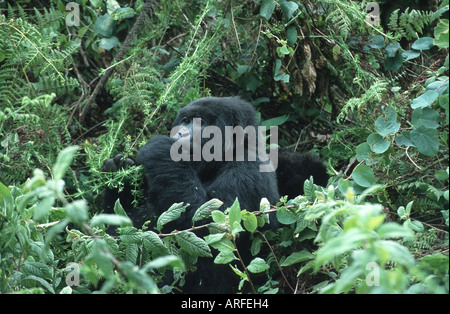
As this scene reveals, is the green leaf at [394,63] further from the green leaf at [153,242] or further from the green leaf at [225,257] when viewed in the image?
the green leaf at [153,242]

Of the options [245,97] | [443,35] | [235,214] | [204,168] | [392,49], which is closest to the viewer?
[443,35]

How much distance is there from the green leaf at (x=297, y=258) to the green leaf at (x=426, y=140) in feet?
2.60

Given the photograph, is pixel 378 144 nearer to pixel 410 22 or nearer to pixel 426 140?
pixel 426 140

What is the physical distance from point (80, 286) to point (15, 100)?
1636 millimetres

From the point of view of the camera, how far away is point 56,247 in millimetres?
3141

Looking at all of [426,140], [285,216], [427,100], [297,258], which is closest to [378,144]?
[426,140]

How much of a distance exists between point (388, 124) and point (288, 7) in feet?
3.88

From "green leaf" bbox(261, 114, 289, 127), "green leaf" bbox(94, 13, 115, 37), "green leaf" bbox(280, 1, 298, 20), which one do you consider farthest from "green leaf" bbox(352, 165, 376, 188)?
"green leaf" bbox(94, 13, 115, 37)

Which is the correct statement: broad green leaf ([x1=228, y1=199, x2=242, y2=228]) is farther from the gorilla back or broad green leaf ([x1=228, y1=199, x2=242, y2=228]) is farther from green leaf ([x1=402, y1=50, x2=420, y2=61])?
green leaf ([x1=402, y1=50, x2=420, y2=61])

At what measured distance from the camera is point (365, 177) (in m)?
2.80

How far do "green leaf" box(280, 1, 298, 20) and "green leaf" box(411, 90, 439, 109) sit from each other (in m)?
1.27

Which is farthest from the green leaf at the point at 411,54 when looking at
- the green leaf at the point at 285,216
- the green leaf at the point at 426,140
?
the green leaf at the point at 285,216

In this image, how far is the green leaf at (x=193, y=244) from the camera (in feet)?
8.41

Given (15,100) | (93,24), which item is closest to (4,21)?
(15,100)
